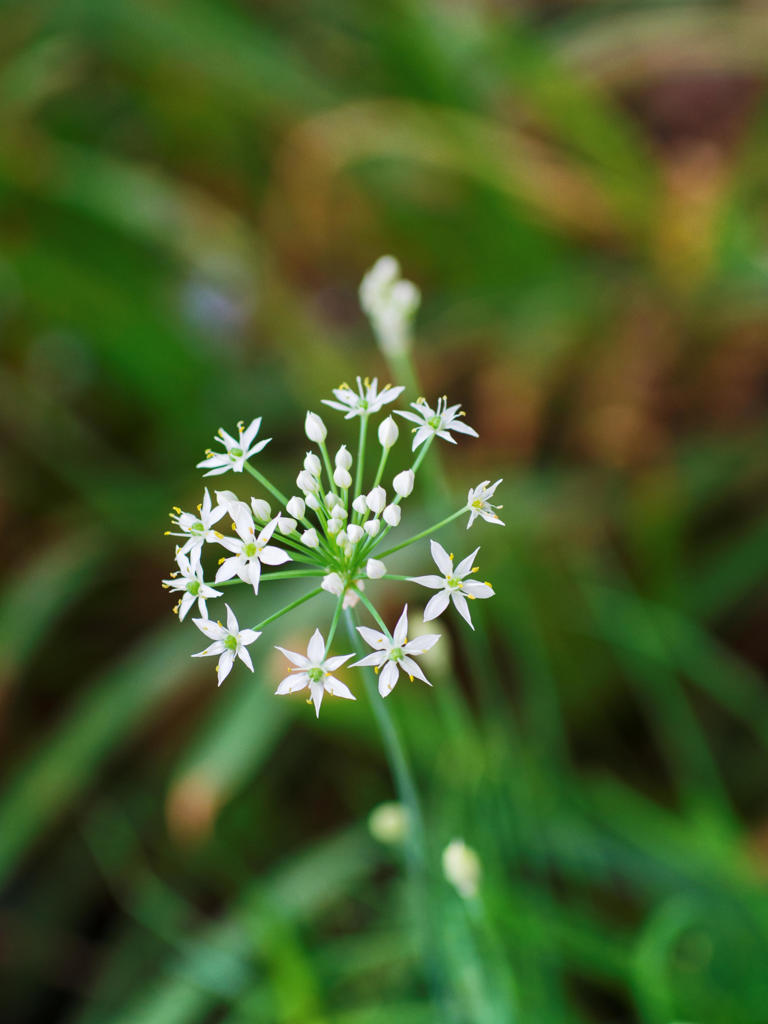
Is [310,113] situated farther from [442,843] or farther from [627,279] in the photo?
[442,843]

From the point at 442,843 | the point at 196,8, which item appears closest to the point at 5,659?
the point at 442,843

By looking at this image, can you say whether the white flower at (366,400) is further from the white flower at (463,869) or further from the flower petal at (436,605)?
the white flower at (463,869)

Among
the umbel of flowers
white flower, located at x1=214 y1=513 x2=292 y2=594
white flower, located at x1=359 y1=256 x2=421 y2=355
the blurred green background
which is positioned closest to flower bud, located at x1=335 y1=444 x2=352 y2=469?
→ the umbel of flowers

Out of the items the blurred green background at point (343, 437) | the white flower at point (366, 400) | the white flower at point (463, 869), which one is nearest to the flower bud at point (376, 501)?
the white flower at point (366, 400)

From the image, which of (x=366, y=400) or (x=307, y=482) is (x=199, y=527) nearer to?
(x=307, y=482)

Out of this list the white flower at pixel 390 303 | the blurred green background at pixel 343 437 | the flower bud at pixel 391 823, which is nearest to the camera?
the flower bud at pixel 391 823
